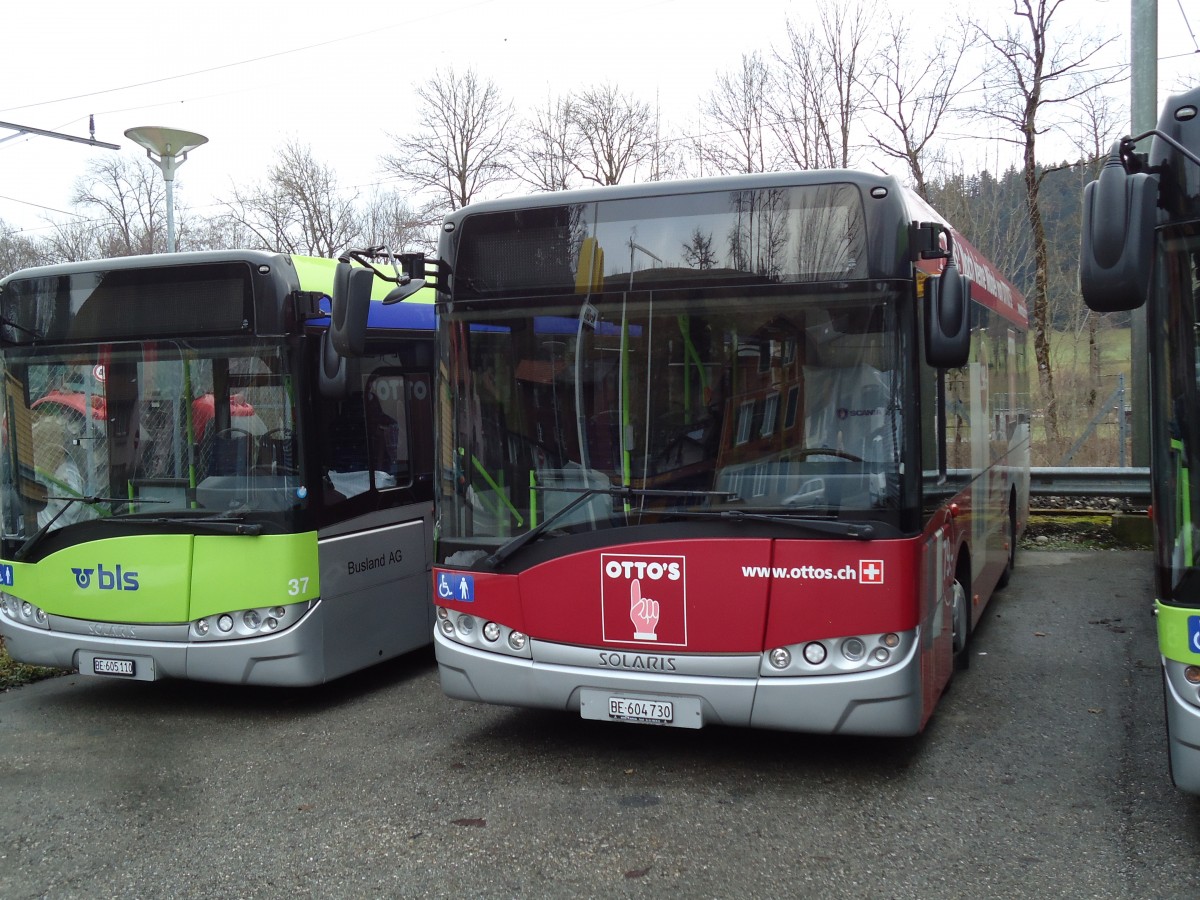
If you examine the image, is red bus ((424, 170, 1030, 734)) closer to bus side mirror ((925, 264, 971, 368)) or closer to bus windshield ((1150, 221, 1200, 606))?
bus side mirror ((925, 264, 971, 368))

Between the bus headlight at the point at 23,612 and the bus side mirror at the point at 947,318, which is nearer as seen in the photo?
the bus side mirror at the point at 947,318

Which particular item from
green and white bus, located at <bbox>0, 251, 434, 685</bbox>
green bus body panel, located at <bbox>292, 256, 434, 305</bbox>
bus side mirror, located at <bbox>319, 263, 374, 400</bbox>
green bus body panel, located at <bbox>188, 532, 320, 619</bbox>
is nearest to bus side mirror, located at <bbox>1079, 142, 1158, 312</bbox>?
bus side mirror, located at <bbox>319, 263, 374, 400</bbox>

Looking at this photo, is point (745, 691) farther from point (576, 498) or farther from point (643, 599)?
point (576, 498)

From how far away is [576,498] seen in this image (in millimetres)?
5430

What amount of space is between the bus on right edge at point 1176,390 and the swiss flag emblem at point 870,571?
113 cm

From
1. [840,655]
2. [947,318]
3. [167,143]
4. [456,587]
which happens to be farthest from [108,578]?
[167,143]

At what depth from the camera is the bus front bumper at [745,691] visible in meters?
5.09

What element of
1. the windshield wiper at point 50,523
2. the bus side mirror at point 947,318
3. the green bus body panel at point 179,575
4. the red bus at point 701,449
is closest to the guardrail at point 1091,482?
the red bus at point 701,449

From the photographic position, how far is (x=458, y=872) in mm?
4535

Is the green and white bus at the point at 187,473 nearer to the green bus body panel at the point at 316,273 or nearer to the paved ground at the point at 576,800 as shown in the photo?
the green bus body panel at the point at 316,273

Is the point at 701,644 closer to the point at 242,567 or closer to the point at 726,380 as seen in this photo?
the point at 726,380

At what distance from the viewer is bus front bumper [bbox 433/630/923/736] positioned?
509cm

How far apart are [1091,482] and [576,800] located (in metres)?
9.74

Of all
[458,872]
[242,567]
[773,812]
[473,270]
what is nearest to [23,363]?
[242,567]
